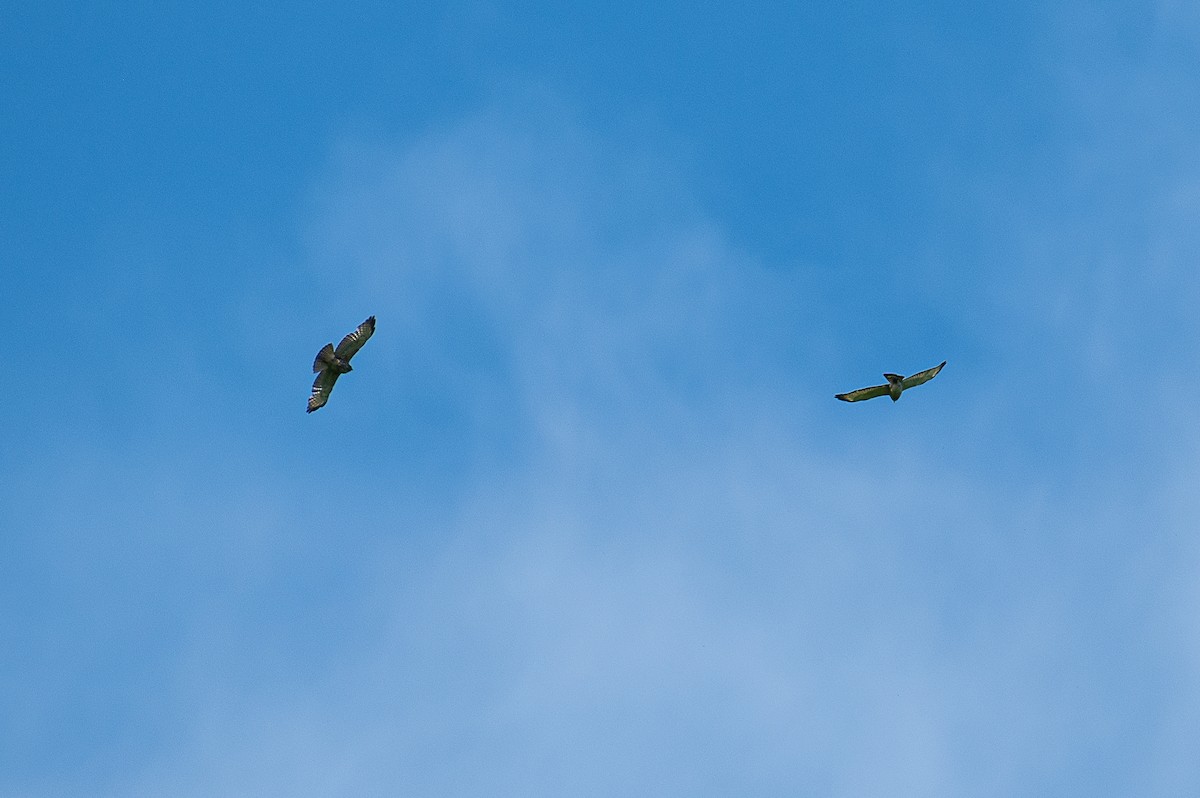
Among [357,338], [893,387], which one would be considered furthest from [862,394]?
[357,338]

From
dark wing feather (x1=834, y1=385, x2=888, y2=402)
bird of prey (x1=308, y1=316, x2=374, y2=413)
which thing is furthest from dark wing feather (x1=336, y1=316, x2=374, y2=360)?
dark wing feather (x1=834, y1=385, x2=888, y2=402)

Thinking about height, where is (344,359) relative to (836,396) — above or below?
above

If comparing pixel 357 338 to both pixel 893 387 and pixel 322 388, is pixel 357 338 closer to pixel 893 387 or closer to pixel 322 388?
pixel 322 388

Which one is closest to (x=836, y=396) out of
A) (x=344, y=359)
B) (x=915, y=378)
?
(x=915, y=378)

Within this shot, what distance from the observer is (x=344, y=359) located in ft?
206

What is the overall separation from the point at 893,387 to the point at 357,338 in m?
24.7

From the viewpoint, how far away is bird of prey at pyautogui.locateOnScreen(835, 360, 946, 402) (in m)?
56.9

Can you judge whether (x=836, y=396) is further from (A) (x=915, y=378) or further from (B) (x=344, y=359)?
(B) (x=344, y=359)

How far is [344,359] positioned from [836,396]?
2330cm

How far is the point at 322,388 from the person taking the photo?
63.5 meters

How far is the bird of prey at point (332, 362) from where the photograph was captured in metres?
62.0

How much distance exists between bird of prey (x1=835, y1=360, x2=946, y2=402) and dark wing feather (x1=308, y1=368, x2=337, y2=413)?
24.1m

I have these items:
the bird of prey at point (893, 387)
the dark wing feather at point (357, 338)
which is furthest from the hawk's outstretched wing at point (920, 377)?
the dark wing feather at point (357, 338)

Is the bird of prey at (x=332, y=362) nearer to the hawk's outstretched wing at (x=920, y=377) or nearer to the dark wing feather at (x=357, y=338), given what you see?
the dark wing feather at (x=357, y=338)
